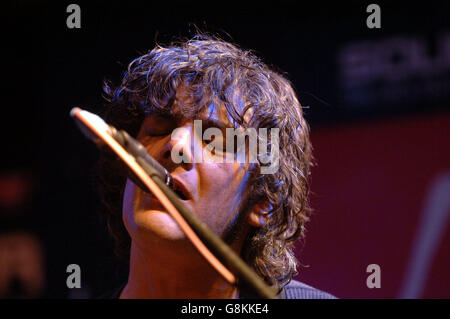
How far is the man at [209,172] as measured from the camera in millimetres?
1167

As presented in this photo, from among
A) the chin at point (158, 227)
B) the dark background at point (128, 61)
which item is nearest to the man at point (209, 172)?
the chin at point (158, 227)

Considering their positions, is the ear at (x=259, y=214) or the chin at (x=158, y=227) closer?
the chin at (x=158, y=227)

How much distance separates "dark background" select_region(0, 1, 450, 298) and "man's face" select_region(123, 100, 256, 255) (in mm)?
1004

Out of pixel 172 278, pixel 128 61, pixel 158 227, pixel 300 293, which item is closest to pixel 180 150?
pixel 158 227

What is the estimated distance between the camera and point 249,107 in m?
1.32

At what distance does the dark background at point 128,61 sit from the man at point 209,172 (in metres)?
0.78

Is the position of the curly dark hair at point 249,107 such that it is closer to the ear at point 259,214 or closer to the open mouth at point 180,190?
the ear at point 259,214

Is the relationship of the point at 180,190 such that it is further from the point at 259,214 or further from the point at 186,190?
the point at 259,214

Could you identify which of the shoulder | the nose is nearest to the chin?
the nose
